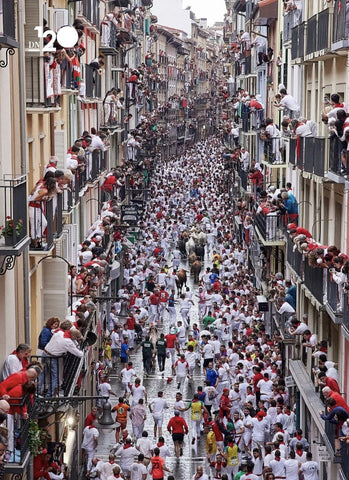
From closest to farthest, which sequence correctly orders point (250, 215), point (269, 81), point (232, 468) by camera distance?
point (232, 468) < point (269, 81) < point (250, 215)

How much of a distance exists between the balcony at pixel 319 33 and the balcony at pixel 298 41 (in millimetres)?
1372

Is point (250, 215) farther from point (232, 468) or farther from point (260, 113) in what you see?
point (232, 468)

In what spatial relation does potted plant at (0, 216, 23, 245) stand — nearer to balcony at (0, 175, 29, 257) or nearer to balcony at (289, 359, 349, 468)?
balcony at (0, 175, 29, 257)

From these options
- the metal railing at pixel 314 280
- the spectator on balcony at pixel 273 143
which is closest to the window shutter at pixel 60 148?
the metal railing at pixel 314 280

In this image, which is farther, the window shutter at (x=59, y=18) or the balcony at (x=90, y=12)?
the balcony at (x=90, y=12)

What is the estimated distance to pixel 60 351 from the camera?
20.4m

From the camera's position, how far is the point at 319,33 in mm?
26516

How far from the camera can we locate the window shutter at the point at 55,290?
24250mm

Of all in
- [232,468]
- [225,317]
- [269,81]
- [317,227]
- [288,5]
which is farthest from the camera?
[269,81]

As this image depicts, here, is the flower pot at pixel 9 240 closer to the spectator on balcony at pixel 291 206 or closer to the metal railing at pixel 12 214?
the metal railing at pixel 12 214

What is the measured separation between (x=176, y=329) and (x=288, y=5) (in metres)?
11.0

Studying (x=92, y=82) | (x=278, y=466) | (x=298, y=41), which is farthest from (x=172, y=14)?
(x=278, y=466)

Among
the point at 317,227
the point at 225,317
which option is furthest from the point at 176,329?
the point at 317,227

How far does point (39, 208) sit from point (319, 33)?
9064 millimetres
